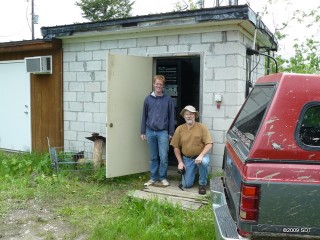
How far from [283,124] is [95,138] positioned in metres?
4.34

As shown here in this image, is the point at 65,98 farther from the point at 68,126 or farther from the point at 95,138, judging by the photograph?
the point at 95,138

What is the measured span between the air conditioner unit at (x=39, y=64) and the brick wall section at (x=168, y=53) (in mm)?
398

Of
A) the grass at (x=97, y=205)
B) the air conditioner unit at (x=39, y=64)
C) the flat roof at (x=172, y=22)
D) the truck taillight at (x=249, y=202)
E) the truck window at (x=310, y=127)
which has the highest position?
the flat roof at (x=172, y=22)

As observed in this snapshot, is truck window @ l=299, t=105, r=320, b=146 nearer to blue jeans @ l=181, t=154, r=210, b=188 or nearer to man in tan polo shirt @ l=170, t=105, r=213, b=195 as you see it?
man in tan polo shirt @ l=170, t=105, r=213, b=195

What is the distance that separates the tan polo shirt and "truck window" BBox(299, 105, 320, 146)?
258 centimetres

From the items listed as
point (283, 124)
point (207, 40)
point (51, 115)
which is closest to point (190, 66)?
point (207, 40)

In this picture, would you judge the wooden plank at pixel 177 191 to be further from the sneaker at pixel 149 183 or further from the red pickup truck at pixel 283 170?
the red pickup truck at pixel 283 170

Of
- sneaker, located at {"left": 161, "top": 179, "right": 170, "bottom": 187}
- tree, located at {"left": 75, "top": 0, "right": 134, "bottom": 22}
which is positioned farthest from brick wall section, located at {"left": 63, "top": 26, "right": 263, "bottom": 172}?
tree, located at {"left": 75, "top": 0, "right": 134, "bottom": 22}

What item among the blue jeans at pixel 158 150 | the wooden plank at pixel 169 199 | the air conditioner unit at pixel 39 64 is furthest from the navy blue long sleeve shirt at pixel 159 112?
the air conditioner unit at pixel 39 64

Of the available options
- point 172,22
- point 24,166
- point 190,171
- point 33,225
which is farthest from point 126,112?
point 24,166

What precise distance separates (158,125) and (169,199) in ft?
3.94

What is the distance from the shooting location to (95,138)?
6246mm

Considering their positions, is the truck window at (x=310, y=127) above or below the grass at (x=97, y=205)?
above

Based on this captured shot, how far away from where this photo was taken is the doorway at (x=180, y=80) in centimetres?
732
